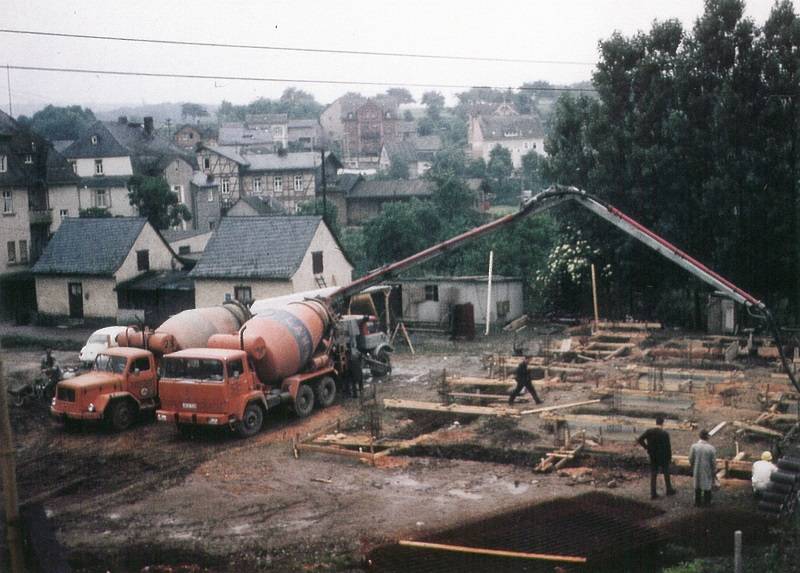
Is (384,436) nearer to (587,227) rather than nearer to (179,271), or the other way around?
(587,227)

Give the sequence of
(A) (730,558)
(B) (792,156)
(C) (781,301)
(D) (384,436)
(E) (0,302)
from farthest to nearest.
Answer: (E) (0,302) < (C) (781,301) < (B) (792,156) < (D) (384,436) < (A) (730,558)

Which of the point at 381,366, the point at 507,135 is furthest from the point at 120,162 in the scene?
the point at 507,135

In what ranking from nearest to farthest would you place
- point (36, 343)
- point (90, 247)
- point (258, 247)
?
point (36, 343) → point (258, 247) → point (90, 247)

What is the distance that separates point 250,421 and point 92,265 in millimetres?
20382

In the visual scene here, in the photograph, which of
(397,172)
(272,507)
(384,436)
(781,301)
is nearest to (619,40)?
(781,301)

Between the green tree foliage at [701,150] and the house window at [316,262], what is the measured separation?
10023 millimetres

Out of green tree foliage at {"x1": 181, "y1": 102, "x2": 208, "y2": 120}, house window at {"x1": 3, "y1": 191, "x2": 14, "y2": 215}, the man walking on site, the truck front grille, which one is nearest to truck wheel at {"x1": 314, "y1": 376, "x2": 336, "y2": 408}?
the truck front grille

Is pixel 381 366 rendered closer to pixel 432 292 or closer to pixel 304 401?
pixel 304 401

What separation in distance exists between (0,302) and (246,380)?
23.7 meters

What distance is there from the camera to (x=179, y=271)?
1582 inches

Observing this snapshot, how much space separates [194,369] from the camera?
19906 millimetres

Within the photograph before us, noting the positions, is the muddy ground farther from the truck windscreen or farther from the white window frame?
the white window frame

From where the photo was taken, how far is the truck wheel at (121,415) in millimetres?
21109

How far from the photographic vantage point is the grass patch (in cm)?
3356
